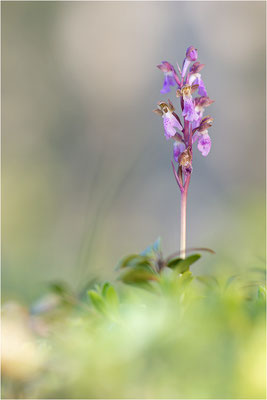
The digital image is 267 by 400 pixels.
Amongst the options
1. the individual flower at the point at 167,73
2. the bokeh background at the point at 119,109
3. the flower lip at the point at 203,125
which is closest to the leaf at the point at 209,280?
the flower lip at the point at 203,125

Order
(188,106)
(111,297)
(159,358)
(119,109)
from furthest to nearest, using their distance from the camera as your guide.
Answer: (119,109), (188,106), (111,297), (159,358)

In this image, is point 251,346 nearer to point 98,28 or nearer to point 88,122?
point 88,122

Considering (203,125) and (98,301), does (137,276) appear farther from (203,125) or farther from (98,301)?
(203,125)

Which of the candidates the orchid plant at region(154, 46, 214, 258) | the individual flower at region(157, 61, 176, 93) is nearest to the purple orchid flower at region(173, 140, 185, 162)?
the orchid plant at region(154, 46, 214, 258)

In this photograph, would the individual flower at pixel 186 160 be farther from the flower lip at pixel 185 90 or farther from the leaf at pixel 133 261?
the leaf at pixel 133 261

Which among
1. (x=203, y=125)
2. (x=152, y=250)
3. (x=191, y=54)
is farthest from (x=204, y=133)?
(x=152, y=250)

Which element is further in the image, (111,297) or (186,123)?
(186,123)
